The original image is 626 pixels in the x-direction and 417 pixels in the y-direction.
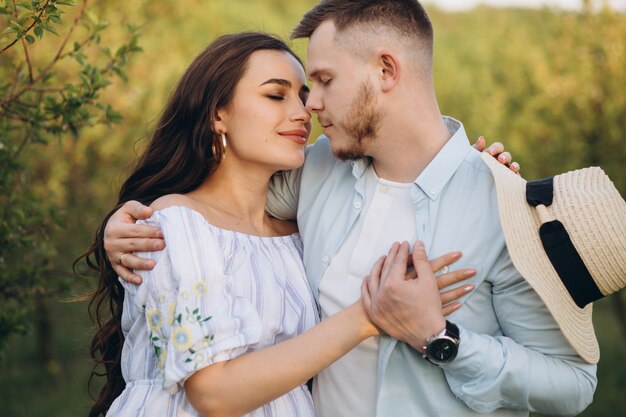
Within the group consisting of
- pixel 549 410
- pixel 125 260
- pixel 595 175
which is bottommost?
pixel 549 410

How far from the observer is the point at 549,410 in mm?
2805

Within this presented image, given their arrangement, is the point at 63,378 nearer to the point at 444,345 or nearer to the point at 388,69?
the point at 388,69

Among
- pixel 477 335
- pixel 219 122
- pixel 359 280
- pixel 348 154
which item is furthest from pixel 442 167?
pixel 219 122

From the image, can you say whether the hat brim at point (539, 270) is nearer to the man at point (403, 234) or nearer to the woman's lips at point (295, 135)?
the man at point (403, 234)

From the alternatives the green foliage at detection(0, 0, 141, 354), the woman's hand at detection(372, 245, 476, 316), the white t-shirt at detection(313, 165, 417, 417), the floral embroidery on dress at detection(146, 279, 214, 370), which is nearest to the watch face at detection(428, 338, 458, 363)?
A: the woman's hand at detection(372, 245, 476, 316)

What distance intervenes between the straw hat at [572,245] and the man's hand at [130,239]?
1.35m

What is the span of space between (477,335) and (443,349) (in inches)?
6.0

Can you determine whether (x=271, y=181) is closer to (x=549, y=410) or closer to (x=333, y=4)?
(x=333, y=4)

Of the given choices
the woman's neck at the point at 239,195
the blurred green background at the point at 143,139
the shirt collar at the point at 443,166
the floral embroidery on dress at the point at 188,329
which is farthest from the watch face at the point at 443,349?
the blurred green background at the point at 143,139

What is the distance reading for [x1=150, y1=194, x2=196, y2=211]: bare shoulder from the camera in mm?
3152

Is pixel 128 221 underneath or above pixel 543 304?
above

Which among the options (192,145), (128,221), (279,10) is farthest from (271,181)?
(279,10)

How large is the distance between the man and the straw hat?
0.11 m

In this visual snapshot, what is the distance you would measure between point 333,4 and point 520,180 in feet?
3.94
